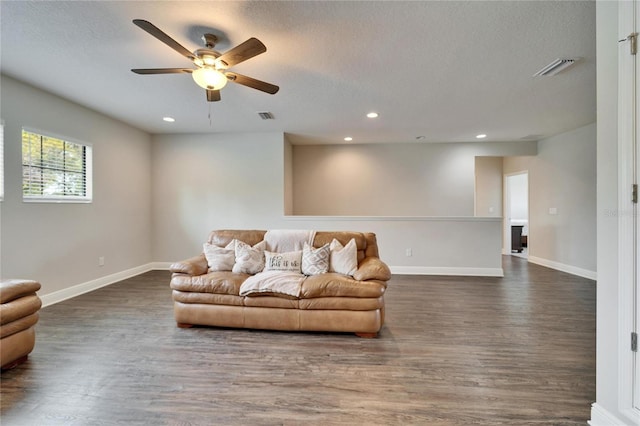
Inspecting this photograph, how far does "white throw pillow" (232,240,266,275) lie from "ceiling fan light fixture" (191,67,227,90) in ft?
5.57

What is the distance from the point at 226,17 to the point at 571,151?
620cm

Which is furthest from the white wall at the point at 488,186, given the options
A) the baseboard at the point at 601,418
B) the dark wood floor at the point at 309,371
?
the baseboard at the point at 601,418

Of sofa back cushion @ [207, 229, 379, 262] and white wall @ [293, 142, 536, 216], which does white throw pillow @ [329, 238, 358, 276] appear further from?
white wall @ [293, 142, 536, 216]

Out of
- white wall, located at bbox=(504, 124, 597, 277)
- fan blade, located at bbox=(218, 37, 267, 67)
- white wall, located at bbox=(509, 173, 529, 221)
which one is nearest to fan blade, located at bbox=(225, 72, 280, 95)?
fan blade, located at bbox=(218, 37, 267, 67)

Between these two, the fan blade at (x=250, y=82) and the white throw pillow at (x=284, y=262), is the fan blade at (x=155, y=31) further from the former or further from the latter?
the white throw pillow at (x=284, y=262)

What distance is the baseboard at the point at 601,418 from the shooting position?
1.43m

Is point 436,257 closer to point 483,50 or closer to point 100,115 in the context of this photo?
point 483,50

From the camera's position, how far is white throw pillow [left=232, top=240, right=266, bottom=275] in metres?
3.02

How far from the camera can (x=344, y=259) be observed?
2.94 metres

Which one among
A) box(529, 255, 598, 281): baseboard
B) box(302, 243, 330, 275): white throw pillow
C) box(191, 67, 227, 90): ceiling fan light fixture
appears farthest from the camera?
A: box(529, 255, 598, 281): baseboard

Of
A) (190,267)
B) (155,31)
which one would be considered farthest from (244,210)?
(155,31)

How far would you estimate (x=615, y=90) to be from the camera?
144 cm

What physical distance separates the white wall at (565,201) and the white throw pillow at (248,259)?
5.61 meters

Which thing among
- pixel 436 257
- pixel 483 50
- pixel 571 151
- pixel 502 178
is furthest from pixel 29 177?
pixel 502 178
